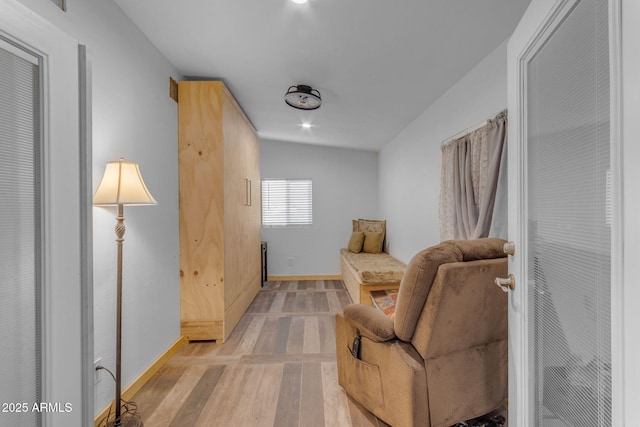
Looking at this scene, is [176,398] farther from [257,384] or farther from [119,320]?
[119,320]

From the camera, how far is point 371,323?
1.58 meters

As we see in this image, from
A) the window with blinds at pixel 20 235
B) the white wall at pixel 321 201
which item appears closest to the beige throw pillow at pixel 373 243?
the white wall at pixel 321 201

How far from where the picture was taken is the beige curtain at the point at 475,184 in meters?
1.86

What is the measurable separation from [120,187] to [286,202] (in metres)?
3.77

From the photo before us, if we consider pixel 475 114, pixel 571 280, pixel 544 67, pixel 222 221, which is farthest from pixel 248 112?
pixel 571 280

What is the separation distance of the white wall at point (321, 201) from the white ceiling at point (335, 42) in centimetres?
209

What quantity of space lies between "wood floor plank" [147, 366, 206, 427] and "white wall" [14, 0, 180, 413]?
0.28m

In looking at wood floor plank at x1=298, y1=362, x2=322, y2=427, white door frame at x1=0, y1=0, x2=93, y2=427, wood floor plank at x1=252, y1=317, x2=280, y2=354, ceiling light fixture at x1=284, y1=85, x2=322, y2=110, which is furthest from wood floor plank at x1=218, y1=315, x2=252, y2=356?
ceiling light fixture at x1=284, y1=85, x2=322, y2=110

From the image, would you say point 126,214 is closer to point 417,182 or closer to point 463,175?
point 463,175

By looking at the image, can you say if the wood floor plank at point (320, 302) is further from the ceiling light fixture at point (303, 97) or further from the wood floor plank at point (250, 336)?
the ceiling light fixture at point (303, 97)

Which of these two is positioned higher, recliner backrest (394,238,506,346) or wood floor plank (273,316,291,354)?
recliner backrest (394,238,506,346)

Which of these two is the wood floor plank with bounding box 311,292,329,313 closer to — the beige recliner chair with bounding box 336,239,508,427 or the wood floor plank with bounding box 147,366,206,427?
the wood floor plank with bounding box 147,366,206,427

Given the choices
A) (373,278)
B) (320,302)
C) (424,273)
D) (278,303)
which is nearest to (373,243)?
(320,302)

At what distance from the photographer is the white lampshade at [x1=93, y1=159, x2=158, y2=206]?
1.54 metres
